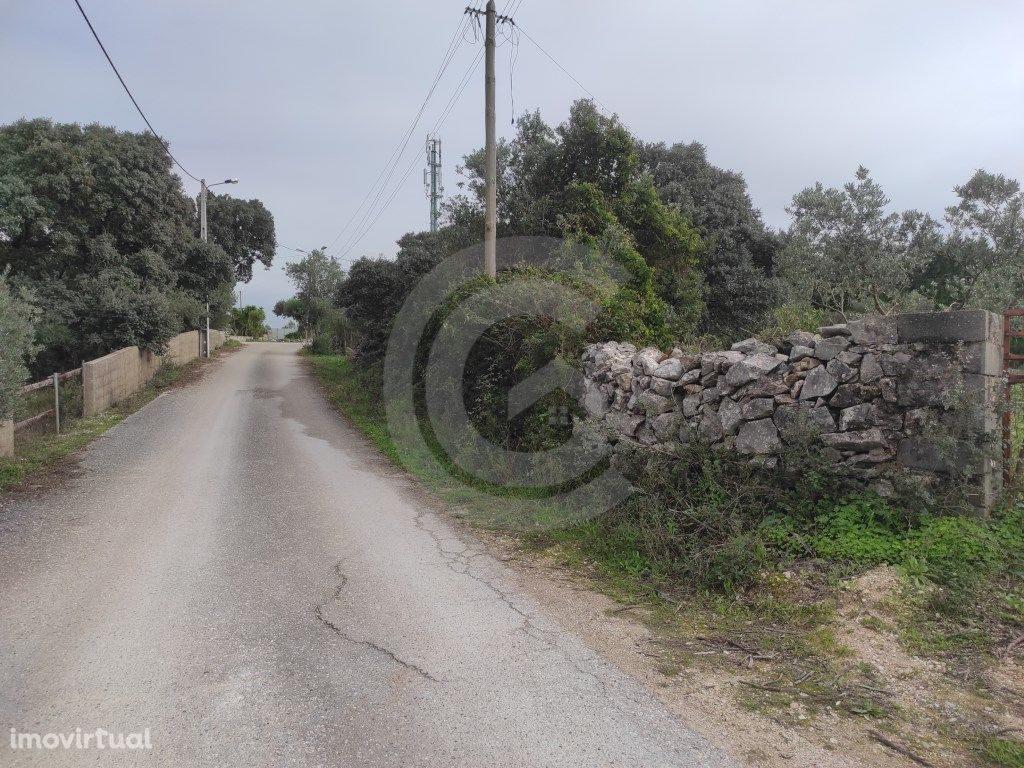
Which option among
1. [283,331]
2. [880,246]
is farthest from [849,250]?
[283,331]

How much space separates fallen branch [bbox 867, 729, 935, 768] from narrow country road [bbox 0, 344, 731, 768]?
79 centimetres

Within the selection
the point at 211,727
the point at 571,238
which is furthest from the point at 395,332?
the point at 211,727

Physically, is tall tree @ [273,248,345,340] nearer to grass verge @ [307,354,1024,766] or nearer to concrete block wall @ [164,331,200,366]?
concrete block wall @ [164,331,200,366]

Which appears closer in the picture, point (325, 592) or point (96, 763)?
point (96, 763)

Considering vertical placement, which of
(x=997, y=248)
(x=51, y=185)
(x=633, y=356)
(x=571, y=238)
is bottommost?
(x=633, y=356)

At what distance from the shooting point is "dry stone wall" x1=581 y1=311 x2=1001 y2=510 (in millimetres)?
4496

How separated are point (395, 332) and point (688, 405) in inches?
389

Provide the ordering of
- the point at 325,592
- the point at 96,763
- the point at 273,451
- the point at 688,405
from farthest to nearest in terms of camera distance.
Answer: the point at 273,451
the point at 688,405
the point at 325,592
the point at 96,763

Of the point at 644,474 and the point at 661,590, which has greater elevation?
the point at 644,474

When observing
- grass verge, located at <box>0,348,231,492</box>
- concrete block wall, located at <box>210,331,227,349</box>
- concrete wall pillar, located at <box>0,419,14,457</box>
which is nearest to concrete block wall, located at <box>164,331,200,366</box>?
grass verge, located at <box>0,348,231,492</box>

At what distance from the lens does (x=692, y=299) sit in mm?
15734

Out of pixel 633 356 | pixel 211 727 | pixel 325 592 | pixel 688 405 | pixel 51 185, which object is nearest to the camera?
pixel 211 727

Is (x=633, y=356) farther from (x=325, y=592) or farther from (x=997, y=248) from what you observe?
(x=997, y=248)

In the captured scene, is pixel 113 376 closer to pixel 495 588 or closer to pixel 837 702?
pixel 495 588
